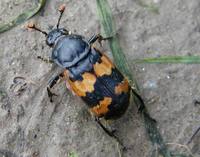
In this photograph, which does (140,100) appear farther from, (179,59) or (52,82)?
(52,82)

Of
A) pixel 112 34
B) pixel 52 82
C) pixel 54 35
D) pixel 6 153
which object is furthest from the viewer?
pixel 112 34

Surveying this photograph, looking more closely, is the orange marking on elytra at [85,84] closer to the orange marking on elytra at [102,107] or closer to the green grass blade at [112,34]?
the orange marking on elytra at [102,107]

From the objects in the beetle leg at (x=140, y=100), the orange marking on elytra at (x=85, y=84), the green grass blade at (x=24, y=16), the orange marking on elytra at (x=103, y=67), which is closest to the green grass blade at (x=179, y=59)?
the beetle leg at (x=140, y=100)

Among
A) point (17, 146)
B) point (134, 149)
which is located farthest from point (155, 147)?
point (17, 146)

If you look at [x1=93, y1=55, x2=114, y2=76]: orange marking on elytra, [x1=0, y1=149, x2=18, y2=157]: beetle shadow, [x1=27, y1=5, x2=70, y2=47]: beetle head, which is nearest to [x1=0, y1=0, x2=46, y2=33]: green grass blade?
[x1=27, y1=5, x2=70, y2=47]: beetle head

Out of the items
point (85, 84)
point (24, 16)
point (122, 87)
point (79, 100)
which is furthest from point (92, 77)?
point (24, 16)

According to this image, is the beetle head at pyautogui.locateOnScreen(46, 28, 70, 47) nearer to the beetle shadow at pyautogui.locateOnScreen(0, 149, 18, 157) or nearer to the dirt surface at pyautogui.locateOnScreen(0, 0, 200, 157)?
the dirt surface at pyautogui.locateOnScreen(0, 0, 200, 157)
